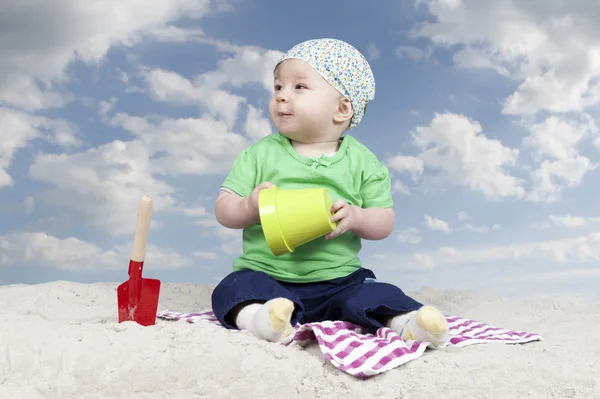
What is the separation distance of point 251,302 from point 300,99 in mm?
706

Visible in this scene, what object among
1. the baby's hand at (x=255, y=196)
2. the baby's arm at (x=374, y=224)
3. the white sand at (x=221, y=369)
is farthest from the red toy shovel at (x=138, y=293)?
the baby's arm at (x=374, y=224)

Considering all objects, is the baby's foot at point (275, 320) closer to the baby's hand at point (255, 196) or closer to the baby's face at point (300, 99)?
the baby's hand at point (255, 196)

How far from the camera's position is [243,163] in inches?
105

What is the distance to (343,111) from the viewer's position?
265cm

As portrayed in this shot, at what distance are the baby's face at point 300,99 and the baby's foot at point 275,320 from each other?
2.26 ft

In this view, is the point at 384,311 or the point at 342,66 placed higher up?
the point at 342,66

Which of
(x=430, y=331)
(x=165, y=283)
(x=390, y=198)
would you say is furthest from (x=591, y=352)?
(x=165, y=283)

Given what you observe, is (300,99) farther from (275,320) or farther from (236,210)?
(275,320)

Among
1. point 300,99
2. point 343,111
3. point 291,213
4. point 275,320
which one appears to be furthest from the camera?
point 343,111

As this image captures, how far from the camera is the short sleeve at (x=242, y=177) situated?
261cm

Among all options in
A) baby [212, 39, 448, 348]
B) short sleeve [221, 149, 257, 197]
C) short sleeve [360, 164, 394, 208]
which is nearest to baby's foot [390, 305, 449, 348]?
baby [212, 39, 448, 348]

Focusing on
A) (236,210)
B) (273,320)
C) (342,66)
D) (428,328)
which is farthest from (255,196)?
(428,328)

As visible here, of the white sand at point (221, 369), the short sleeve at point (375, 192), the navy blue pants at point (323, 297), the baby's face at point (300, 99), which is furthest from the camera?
the short sleeve at point (375, 192)

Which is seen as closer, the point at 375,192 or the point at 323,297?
the point at 323,297
